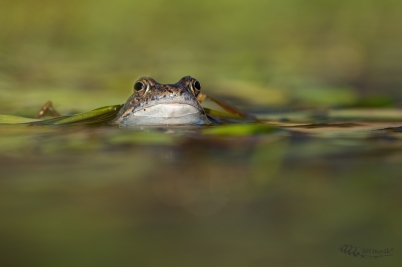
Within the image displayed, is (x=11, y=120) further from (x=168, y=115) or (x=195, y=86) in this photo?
(x=195, y=86)

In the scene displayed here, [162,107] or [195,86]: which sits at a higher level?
[195,86]

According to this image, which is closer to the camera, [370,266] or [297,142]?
[370,266]

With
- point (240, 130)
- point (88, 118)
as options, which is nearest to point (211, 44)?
point (88, 118)

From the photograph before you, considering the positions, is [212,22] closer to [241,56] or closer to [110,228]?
[241,56]

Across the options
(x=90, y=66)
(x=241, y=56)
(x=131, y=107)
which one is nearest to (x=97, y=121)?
(x=131, y=107)

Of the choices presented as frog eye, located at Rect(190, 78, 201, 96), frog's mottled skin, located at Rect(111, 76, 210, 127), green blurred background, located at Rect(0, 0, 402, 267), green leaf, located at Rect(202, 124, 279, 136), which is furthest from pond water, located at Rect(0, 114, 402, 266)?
frog eye, located at Rect(190, 78, 201, 96)

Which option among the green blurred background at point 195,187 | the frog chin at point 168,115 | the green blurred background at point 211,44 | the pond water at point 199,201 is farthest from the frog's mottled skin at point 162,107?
the green blurred background at point 211,44

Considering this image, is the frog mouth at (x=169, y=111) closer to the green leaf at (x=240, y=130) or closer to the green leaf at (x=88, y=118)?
the green leaf at (x=88, y=118)
